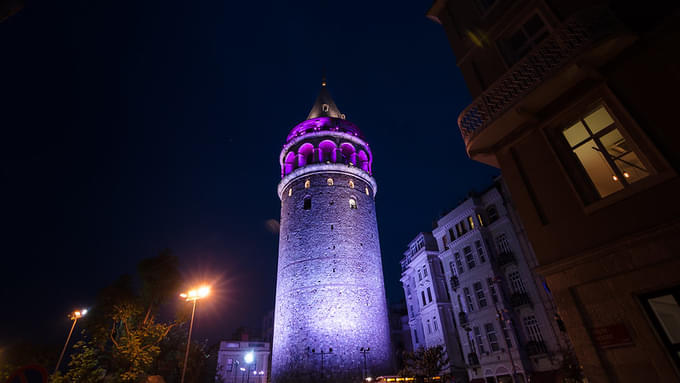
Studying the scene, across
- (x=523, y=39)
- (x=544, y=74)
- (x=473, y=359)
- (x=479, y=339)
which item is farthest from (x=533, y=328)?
(x=544, y=74)

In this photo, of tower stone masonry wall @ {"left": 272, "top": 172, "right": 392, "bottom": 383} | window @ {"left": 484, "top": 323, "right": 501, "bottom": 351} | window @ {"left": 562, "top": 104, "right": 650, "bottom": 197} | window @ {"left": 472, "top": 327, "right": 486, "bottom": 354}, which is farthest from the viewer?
tower stone masonry wall @ {"left": 272, "top": 172, "right": 392, "bottom": 383}

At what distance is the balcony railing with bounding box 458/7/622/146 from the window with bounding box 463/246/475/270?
17.1 meters

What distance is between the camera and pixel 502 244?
68.3 ft

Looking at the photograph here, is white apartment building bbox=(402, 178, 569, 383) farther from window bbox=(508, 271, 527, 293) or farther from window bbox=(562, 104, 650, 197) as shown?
window bbox=(562, 104, 650, 197)

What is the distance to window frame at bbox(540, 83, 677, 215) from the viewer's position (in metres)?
5.19

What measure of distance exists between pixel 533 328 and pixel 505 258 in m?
4.21

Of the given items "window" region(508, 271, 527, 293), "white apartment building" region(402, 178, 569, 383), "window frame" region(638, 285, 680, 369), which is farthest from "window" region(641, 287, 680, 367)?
"window" region(508, 271, 527, 293)

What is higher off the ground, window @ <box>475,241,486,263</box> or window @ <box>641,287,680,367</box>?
window @ <box>475,241,486,263</box>

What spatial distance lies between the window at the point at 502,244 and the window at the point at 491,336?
4.89 metres

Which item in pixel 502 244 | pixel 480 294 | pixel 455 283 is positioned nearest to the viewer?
pixel 502 244

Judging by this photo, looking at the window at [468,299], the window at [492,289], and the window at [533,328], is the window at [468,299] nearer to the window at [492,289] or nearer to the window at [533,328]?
the window at [492,289]

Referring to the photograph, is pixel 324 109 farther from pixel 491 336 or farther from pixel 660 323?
pixel 660 323

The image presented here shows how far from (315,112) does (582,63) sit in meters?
31.7

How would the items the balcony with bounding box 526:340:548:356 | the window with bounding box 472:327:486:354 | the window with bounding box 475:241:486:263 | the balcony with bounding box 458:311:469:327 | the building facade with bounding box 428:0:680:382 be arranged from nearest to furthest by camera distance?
the building facade with bounding box 428:0:680:382 → the balcony with bounding box 526:340:548:356 → the window with bounding box 472:327:486:354 → the window with bounding box 475:241:486:263 → the balcony with bounding box 458:311:469:327
